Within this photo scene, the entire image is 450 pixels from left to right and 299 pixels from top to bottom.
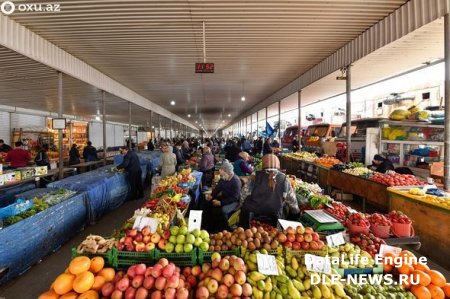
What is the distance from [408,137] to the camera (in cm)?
853

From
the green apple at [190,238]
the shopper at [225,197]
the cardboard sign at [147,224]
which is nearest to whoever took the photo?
the green apple at [190,238]

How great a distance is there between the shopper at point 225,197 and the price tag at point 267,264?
268 cm

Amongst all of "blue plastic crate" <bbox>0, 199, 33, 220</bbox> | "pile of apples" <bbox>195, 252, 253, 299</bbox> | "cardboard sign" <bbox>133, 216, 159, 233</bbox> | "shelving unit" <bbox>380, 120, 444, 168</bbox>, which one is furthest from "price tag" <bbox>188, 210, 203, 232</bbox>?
"shelving unit" <bbox>380, 120, 444, 168</bbox>

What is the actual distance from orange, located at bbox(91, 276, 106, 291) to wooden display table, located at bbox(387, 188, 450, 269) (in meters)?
4.96

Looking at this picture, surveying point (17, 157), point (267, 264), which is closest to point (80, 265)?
point (267, 264)

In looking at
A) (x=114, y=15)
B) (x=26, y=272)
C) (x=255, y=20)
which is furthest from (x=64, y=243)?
(x=255, y=20)

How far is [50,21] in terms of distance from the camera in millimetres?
5836

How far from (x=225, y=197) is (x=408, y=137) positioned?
6.72 meters

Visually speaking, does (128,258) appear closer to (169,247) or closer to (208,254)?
(169,247)

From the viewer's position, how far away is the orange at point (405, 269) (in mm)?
2704

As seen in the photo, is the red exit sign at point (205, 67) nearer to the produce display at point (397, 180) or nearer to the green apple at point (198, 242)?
the produce display at point (397, 180)

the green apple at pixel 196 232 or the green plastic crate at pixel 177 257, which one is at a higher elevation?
the green apple at pixel 196 232

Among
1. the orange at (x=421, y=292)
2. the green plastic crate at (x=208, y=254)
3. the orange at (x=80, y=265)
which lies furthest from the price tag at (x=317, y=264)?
the orange at (x=80, y=265)

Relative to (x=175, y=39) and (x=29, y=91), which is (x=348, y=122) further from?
(x=29, y=91)
